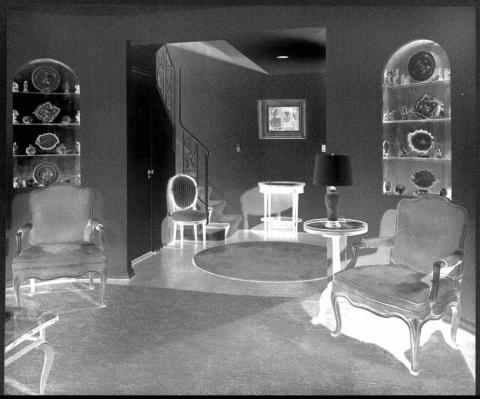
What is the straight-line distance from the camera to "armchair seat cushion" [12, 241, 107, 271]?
4539 millimetres

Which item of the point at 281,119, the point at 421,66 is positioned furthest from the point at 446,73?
the point at 281,119

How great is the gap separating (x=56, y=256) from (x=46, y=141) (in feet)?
5.53

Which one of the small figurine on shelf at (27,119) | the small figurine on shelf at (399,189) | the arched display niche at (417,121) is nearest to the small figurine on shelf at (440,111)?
the arched display niche at (417,121)

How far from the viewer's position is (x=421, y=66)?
15.1 feet

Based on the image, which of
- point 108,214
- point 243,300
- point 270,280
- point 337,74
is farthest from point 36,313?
point 337,74

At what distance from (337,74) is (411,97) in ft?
2.50

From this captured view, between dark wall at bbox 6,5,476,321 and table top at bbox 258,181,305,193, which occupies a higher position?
dark wall at bbox 6,5,476,321

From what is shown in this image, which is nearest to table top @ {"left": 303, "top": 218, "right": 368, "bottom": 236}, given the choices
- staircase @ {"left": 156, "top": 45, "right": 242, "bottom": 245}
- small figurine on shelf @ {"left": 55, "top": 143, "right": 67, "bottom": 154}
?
small figurine on shelf @ {"left": 55, "top": 143, "right": 67, "bottom": 154}

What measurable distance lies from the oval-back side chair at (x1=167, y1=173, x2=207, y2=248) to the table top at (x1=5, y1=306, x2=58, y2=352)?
4605mm

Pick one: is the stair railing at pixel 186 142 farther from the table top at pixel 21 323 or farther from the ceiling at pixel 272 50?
the table top at pixel 21 323

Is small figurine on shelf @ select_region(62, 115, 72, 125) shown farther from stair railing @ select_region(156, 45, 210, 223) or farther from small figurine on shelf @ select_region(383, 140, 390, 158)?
small figurine on shelf @ select_region(383, 140, 390, 158)

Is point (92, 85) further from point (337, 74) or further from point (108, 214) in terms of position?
point (337, 74)

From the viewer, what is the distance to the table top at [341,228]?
4387 millimetres

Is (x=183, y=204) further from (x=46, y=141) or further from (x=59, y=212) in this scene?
(x=59, y=212)
